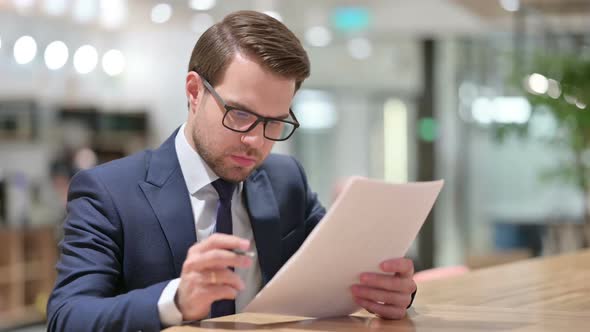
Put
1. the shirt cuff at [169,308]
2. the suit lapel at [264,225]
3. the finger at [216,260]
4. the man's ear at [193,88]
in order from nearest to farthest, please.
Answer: the finger at [216,260], the shirt cuff at [169,308], the man's ear at [193,88], the suit lapel at [264,225]

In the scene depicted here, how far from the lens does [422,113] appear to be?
39.4ft

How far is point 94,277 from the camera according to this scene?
180 cm

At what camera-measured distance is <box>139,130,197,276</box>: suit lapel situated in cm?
195

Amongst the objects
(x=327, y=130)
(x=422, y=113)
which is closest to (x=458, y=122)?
(x=422, y=113)

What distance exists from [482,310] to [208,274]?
0.63 metres

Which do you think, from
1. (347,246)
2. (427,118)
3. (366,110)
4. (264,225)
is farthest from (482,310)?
(427,118)

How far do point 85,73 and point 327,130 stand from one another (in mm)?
4278

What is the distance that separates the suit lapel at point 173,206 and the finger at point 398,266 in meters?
0.44

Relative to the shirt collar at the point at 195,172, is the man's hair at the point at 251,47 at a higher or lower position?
higher

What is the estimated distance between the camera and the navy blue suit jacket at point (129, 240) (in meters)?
1.69

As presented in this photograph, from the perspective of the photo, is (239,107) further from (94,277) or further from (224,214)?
(94,277)

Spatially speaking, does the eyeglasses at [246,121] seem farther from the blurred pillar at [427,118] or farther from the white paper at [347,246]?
the blurred pillar at [427,118]

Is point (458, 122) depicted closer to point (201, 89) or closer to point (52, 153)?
point (52, 153)

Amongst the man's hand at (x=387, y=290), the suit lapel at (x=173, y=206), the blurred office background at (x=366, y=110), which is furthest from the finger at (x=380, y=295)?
the blurred office background at (x=366, y=110)
